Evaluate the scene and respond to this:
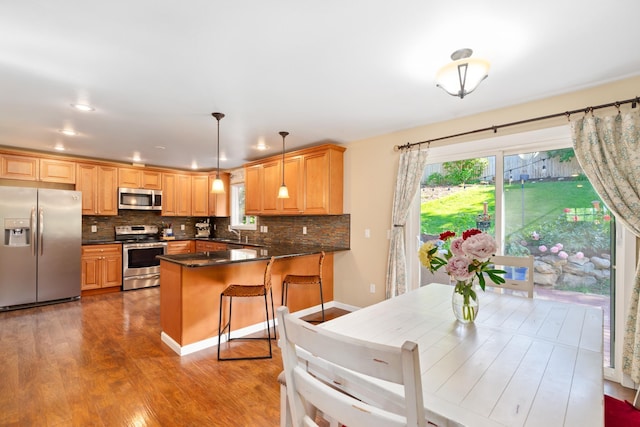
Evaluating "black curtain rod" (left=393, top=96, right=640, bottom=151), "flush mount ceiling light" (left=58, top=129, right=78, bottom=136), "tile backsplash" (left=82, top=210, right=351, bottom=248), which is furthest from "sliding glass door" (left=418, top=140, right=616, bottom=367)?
"flush mount ceiling light" (left=58, top=129, right=78, bottom=136)

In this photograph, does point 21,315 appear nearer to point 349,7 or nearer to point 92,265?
point 92,265

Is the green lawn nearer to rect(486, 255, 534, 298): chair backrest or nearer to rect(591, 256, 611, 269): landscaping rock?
rect(591, 256, 611, 269): landscaping rock

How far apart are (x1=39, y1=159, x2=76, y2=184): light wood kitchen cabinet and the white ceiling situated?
1675 mm

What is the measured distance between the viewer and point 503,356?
1190 mm

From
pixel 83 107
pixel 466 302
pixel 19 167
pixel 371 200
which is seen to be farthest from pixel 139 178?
pixel 466 302

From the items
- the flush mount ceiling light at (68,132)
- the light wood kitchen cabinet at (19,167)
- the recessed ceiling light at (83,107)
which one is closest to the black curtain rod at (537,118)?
the recessed ceiling light at (83,107)

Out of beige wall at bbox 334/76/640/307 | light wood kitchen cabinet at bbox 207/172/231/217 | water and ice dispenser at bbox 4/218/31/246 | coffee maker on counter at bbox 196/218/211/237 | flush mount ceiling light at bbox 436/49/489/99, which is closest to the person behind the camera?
flush mount ceiling light at bbox 436/49/489/99

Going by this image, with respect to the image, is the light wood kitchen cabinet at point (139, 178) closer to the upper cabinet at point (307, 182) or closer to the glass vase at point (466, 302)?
the upper cabinet at point (307, 182)

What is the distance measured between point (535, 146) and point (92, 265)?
639 cm

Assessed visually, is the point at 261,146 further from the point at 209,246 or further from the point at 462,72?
the point at 462,72

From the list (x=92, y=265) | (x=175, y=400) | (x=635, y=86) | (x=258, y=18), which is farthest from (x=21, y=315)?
(x=635, y=86)

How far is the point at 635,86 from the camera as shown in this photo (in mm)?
2285

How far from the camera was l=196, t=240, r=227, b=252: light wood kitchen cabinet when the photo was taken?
567 cm

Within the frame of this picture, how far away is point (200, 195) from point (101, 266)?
2233 millimetres
